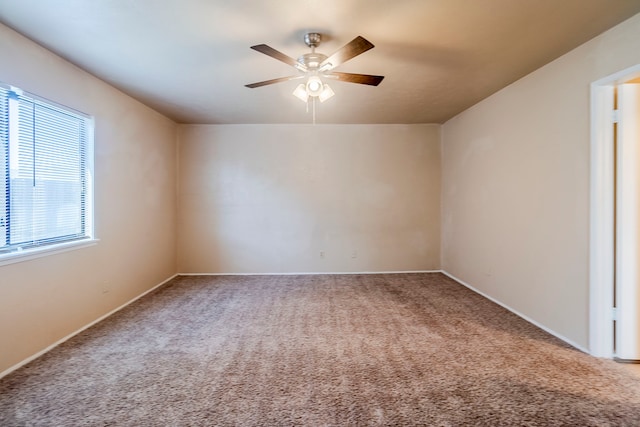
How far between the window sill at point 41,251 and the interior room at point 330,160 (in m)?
A: 0.02

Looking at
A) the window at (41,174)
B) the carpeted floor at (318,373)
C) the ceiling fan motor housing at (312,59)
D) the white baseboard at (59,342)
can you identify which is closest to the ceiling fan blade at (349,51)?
the ceiling fan motor housing at (312,59)

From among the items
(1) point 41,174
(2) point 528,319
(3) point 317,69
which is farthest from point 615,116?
(1) point 41,174

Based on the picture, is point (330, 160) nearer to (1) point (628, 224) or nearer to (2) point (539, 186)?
(2) point (539, 186)

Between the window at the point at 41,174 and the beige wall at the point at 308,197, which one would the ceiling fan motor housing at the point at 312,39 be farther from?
the beige wall at the point at 308,197

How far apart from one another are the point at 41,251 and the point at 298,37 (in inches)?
106

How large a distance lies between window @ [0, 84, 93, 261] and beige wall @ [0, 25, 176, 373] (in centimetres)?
11

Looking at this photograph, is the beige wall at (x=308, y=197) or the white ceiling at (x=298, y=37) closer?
the white ceiling at (x=298, y=37)

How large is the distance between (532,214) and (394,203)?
2.29 meters

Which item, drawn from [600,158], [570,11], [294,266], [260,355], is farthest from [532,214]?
[294,266]

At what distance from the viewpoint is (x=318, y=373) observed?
2191 mm

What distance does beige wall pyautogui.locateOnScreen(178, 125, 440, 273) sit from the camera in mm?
5047

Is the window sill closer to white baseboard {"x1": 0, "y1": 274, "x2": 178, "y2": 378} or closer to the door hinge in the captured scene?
white baseboard {"x1": 0, "y1": 274, "x2": 178, "y2": 378}

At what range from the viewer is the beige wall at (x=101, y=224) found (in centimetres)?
230

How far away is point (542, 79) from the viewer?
289 cm
